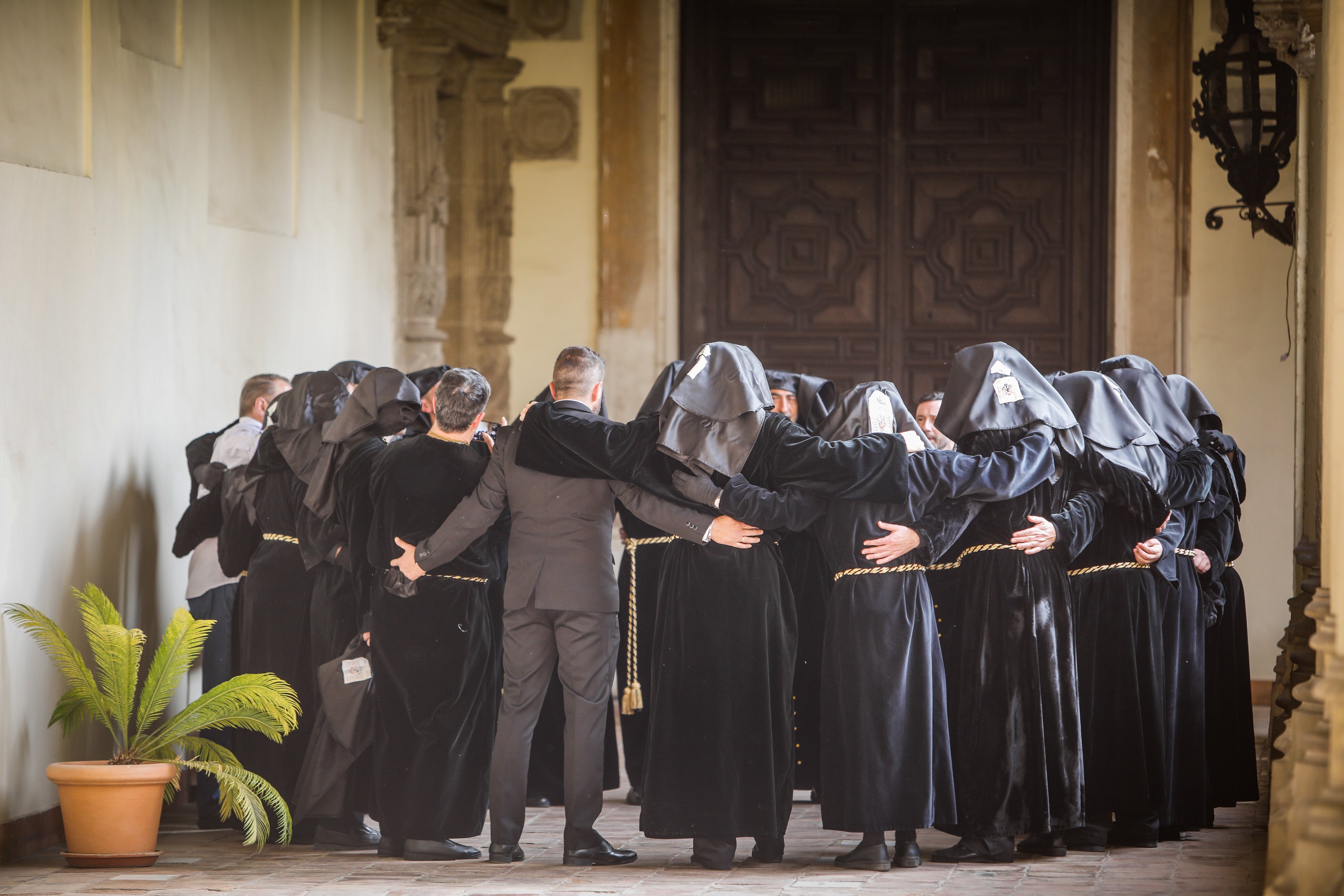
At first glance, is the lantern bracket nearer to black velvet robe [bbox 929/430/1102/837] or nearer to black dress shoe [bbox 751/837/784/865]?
black velvet robe [bbox 929/430/1102/837]

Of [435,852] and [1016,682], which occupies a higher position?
[1016,682]

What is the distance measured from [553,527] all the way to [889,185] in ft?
18.0

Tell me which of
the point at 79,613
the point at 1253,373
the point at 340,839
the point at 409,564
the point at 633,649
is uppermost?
the point at 1253,373

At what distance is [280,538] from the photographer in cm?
612

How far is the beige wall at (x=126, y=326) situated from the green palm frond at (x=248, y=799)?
77cm

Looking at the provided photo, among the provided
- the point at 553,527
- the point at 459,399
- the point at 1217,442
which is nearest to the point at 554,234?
the point at 459,399

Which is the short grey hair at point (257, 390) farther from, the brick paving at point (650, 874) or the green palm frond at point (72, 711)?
the brick paving at point (650, 874)

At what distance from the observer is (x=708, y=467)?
17.0 feet

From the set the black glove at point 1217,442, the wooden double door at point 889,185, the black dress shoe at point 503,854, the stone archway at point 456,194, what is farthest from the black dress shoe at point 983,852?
the stone archway at point 456,194

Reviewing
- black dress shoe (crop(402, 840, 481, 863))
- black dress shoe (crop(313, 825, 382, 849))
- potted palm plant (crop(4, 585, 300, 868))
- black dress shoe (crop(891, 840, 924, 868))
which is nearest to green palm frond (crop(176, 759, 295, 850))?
potted palm plant (crop(4, 585, 300, 868))

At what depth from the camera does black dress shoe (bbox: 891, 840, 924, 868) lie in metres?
5.20

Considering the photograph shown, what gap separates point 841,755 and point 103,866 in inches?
98.8

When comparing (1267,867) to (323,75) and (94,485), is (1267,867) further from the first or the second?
(323,75)

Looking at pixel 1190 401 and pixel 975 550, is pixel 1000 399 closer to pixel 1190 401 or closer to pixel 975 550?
pixel 975 550
